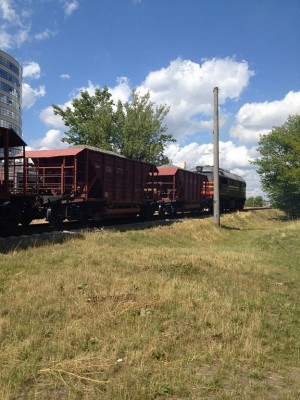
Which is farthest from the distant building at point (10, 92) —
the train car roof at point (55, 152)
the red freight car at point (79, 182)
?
the red freight car at point (79, 182)

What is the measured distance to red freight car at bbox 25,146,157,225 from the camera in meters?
15.9

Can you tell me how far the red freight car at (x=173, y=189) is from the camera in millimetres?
25000

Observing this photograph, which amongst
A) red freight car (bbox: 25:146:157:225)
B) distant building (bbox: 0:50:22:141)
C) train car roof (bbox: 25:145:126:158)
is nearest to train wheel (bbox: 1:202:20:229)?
red freight car (bbox: 25:146:157:225)

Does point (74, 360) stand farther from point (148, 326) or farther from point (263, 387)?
point (263, 387)

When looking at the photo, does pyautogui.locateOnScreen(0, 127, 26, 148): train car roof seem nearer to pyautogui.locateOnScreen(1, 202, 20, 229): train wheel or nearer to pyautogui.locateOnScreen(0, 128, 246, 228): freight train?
pyautogui.locateOnScreen(0, 128, 246, 228): freight train

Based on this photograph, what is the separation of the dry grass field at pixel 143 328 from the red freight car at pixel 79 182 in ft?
16.6

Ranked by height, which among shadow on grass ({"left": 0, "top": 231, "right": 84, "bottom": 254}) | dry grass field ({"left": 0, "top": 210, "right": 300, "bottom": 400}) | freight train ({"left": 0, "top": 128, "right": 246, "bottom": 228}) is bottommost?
dry grass field ({"left": 0, "top": 210, "right": 300, "bottom": 400})

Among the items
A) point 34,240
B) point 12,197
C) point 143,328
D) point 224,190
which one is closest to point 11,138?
point 12,197

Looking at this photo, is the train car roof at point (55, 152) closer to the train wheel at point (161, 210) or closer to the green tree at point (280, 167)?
the train wheel at point (161, 210)

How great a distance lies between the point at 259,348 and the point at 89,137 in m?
35.5

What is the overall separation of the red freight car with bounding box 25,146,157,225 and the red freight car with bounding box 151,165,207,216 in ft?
18.7

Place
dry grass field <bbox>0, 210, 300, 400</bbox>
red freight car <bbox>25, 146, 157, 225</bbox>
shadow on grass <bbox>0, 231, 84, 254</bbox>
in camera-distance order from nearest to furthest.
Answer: dry grass field <bbox>0, 210, 300, 400</bbox>, shadow on grass <bbox>0, 231, 84, 254</bbox>, red freight car <bbox>25, 146, 157, 225</bbox>

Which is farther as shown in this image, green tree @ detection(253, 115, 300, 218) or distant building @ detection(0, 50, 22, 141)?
distant building @ detection(0, 50, 22, 141)

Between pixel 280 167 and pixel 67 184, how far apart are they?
3040 centimetres
